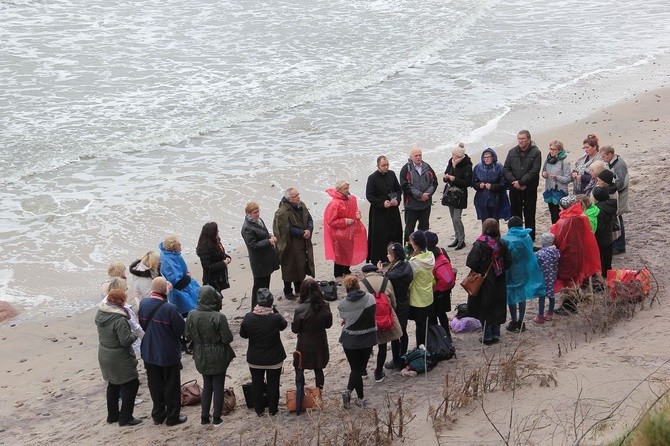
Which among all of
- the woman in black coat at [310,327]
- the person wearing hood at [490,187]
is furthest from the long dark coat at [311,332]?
the person wearing hood at [490,187]

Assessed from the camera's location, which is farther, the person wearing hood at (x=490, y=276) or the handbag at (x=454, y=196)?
the handbag at (x=454, y=196)

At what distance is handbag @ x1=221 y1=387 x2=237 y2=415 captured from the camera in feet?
29.3

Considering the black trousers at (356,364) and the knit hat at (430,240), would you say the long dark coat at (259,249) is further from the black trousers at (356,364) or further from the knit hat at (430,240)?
the black trousers at (356,364)

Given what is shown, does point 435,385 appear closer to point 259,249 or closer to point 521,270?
point 521,270

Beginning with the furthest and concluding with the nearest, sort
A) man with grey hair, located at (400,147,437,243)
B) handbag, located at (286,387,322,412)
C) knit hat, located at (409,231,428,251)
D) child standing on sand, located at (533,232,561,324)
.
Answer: man with grey hair, located at (400,147,437,243)
child standing on sand, located at (533,232,561,324)
knit hat, located at (409,231,428,251)
handbag, located at (286,387,322,412)

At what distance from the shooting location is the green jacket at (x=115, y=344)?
879 centimetres

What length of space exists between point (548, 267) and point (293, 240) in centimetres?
326

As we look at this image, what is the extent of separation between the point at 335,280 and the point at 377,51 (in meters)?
17.1

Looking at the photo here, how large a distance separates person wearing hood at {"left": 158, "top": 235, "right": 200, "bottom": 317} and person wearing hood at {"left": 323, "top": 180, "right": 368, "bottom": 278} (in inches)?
92.4

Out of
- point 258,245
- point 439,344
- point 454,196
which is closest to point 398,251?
point 439,344

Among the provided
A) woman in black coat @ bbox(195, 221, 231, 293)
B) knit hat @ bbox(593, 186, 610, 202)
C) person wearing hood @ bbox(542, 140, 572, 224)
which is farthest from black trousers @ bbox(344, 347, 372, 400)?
person wearing hood @ bbox(542, 140, 572, 224)

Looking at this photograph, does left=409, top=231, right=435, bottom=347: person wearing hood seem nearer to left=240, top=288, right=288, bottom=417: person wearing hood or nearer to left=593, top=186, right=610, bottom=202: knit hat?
left=240, top=288, right=288, bottom=417: person wearing hood

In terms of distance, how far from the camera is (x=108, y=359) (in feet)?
29.2

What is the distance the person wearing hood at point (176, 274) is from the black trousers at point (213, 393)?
1.70 m
